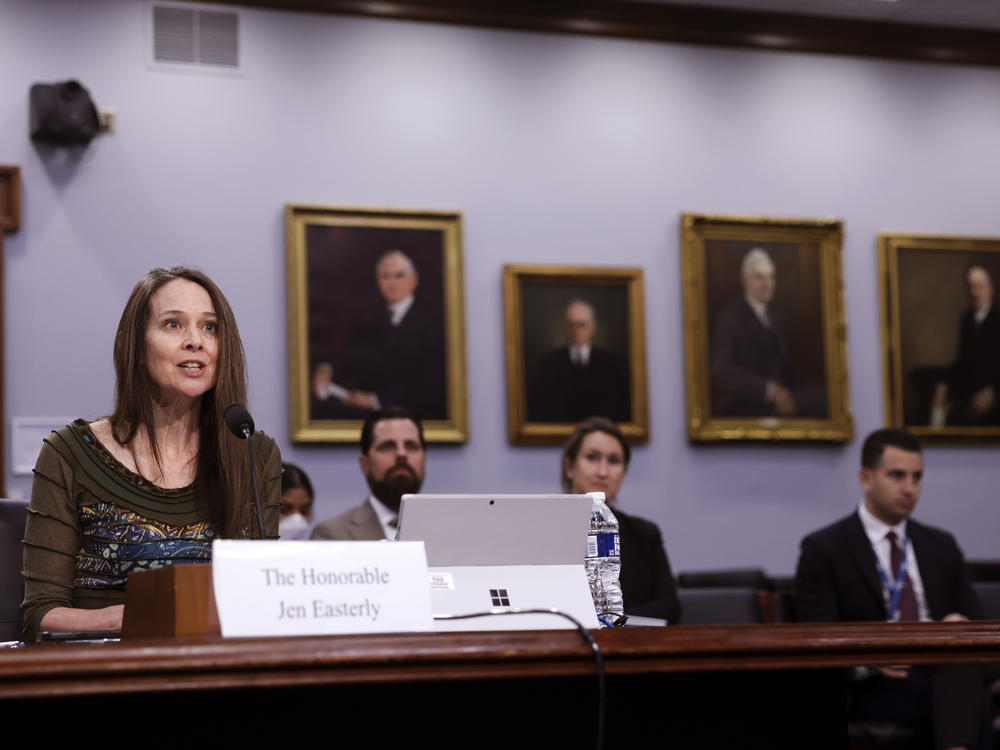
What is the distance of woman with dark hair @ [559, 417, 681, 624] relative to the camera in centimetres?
484

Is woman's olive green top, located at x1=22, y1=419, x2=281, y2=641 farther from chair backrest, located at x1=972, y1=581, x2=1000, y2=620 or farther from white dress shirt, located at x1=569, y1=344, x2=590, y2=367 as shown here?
white dress shirt, located at x1=569, y1=344, x2=590, y2=367

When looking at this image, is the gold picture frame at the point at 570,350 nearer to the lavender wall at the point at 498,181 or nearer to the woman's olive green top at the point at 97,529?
the lavender wall at the point at 498,181

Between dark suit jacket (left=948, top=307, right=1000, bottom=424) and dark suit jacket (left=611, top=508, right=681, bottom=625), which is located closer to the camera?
dark suit jacket (left=611, top=508, right=681, bottom=625)

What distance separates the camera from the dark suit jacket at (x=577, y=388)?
6.65m

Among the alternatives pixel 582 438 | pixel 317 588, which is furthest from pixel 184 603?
pixel 582 438

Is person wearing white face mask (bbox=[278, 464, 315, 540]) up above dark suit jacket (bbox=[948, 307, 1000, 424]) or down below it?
below

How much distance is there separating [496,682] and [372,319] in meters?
4.46

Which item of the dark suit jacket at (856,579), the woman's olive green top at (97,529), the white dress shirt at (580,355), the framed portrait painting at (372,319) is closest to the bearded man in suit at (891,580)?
the dark suit jacket at (856,579)

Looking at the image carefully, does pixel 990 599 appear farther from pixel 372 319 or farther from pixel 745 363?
pixel 372 319

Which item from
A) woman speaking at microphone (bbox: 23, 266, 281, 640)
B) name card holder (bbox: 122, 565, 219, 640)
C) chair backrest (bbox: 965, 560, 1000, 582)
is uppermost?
woman speaking at microphone (bbox: 23, 266, 281, 640)

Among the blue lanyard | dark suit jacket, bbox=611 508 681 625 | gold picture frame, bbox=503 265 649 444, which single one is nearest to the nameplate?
dark suit jacket, bbox=611 508 681 625

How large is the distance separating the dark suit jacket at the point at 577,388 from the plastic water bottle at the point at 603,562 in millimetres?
3845

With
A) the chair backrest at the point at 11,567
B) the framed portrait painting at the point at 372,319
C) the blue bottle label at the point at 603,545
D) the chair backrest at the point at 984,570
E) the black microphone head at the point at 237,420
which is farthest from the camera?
the chair backrest at the point at 984,570

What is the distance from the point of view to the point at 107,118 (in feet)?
20.3
